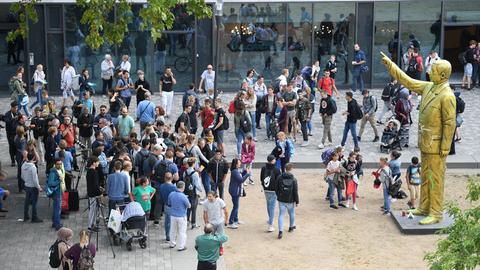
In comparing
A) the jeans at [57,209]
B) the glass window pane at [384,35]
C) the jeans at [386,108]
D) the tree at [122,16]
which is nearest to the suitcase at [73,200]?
the jeans at [57,209]

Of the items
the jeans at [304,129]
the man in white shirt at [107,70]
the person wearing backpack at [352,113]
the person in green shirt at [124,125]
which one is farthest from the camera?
the man in white shirt at [107,70]

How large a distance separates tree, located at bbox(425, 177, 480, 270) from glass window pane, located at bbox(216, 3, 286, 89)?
22.5 m

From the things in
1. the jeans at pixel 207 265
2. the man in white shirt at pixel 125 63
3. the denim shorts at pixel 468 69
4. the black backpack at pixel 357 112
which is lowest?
the jeans at pixel 207 265

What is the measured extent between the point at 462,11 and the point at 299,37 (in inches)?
237

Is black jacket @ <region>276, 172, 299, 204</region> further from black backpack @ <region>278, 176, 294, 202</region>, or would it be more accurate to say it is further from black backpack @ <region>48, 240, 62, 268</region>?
black backpack @ <region>48, 240, 62, 268</region>

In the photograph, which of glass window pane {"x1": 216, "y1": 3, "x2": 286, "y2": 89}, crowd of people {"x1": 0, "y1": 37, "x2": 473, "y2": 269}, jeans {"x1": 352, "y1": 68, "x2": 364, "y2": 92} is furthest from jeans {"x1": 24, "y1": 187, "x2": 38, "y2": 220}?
jeans {"x1": 352, "y1": 68, "x2": 364, "y2": 92}

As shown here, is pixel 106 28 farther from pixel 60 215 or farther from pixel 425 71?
pixel 425 71

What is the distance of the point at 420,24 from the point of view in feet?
113

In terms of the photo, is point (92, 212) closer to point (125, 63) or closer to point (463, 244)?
point (463, 244)

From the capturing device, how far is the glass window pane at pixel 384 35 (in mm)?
34219

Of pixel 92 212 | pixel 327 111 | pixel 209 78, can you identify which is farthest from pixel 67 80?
pixel 92 212

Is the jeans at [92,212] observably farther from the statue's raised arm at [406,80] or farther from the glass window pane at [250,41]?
the glass window pane at [250,41]

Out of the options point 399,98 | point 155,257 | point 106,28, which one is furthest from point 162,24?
point 399,98

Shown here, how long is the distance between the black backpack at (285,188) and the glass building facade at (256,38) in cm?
1505
